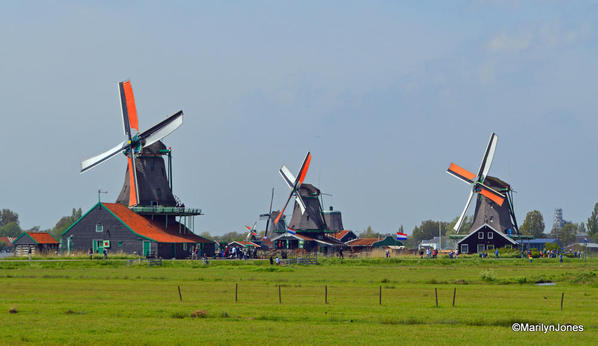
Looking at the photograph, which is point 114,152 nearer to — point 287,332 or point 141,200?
point 141,200

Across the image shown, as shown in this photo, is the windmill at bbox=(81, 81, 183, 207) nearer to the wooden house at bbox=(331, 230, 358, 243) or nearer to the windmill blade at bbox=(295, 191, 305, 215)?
the windmill blade at bbox=(295, 191, 305, 215)

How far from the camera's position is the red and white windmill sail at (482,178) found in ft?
364

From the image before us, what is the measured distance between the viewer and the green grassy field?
26547 mm

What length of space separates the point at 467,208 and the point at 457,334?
89621mm

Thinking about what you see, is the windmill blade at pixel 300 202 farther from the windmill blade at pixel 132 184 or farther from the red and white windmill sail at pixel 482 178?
the windmill blade at pixel 132 184

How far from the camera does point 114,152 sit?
311 feet

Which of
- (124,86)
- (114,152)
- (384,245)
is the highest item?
(124,86)

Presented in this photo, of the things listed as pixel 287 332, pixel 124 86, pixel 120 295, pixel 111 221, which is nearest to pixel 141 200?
pixel 111 221

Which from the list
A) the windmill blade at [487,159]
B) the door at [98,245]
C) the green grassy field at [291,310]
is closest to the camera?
the green grassy field at [291,310]

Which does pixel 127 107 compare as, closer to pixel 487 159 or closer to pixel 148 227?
pixel 148 227

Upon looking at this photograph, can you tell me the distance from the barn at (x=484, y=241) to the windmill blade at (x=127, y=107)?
154ft

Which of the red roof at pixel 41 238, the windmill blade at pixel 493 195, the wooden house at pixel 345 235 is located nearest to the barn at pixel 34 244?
the red roof at pixel 41 238

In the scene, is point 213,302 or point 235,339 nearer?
point 235,339

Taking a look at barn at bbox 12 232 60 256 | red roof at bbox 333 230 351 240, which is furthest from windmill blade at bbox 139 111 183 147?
red roof at bbox 333 230 351 240
